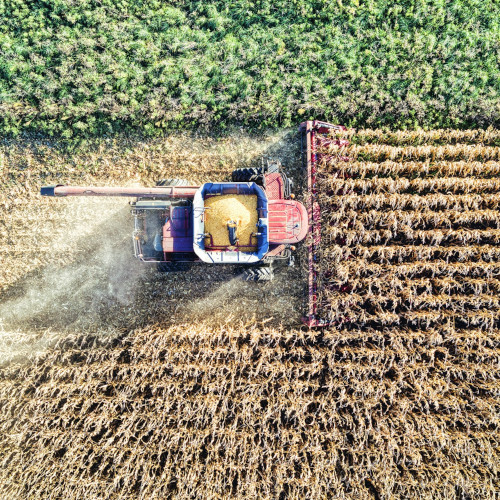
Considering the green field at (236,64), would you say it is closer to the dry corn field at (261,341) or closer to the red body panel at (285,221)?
the dry corn field at (261,341)

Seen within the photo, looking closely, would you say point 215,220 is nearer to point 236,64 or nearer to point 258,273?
point 258,273

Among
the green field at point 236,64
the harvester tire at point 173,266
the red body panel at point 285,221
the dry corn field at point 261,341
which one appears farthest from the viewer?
the green field at point 236,64

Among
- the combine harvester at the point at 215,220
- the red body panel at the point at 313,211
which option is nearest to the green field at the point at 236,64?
the red body panel at the point at 313,211

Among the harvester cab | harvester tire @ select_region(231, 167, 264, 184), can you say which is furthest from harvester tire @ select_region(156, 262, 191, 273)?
harvester tire @ select_region(231, 167, 264, 184)

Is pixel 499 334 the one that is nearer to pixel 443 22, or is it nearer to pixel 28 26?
pixel 443 22

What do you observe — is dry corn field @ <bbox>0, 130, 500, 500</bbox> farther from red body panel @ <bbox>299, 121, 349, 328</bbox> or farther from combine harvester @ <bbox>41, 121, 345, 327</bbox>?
combine harvester @ <bbox>41, 121, 345, 327</bbox>
